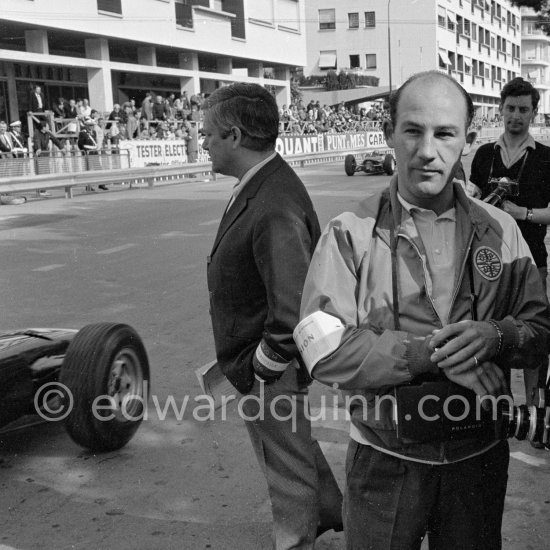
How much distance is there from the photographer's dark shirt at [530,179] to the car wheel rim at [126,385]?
6.94 ft

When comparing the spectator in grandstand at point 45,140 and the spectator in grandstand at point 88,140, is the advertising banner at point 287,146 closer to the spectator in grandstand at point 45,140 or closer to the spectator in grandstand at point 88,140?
the spectator in grandstand at point 88,140

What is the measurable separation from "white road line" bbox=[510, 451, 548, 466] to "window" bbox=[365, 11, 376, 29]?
228 feet

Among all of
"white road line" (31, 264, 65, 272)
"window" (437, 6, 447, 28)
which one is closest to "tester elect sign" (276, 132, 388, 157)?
"white road line" (31, 264, 65, 272)

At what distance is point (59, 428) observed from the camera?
4758 millimetres

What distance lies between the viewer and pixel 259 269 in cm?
A: 282

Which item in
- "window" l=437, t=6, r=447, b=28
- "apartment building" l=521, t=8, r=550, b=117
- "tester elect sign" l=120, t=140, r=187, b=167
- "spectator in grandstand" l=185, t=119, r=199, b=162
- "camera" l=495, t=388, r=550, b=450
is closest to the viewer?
"camera" l=495, t=388, r=550, b=450

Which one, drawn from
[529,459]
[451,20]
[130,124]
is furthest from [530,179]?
[451,20]

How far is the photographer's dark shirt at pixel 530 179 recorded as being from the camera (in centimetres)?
432

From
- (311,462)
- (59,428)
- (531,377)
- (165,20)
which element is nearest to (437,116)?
(311,462)

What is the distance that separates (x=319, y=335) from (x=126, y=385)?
8.99ft

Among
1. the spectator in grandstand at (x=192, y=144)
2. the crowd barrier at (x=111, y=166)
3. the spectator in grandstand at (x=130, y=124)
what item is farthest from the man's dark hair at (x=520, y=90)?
the spectator in grandstand at (x=192, y=144)

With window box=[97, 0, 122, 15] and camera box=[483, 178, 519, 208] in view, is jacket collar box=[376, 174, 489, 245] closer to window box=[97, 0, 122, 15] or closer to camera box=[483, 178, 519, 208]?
camera box=[483, 178, 519, 208]

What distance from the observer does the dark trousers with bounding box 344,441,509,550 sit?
2.06 meters

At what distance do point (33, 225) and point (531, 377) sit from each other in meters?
11.5
